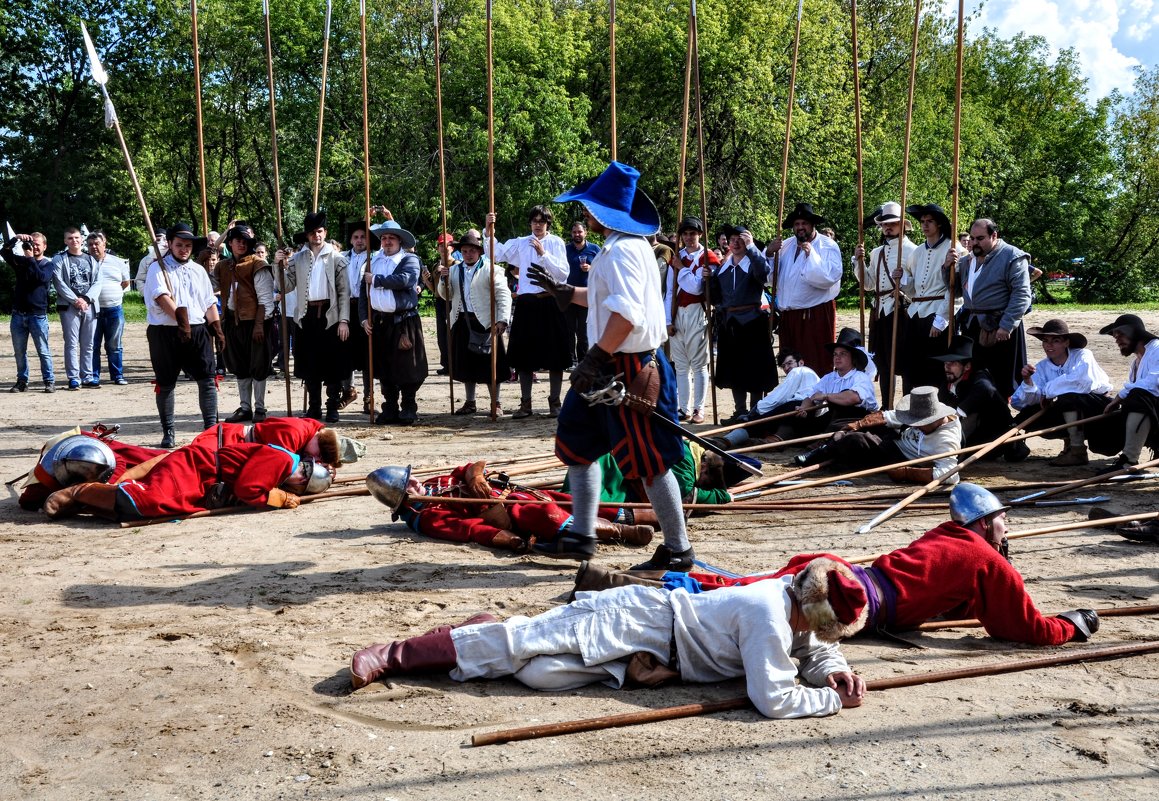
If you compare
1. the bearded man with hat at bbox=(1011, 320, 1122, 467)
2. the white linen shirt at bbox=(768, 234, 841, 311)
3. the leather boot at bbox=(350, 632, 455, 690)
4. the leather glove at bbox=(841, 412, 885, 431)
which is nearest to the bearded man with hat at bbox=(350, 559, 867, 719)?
the leather boot at bbox=(350, 632, 455, 690)

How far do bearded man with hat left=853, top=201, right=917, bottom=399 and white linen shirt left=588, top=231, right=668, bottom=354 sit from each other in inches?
207

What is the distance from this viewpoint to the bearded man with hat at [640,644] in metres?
4.04

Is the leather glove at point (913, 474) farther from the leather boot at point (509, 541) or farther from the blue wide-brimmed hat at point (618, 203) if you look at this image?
the blue wide-brimmed hat at point (618, 203)

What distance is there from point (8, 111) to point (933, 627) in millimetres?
35518

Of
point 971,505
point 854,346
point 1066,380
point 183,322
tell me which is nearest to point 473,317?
point 183,322

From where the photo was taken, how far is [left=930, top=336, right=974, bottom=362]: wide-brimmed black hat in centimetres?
909

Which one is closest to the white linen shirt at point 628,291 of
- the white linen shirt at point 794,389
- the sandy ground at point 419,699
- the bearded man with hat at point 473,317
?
the sandy ground at point 419,699

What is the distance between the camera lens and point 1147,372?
8.12 metres

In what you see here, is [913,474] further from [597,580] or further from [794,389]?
[597,580]

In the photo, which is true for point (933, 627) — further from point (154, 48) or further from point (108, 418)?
point (154, 48)

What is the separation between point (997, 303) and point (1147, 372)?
60.4 inches

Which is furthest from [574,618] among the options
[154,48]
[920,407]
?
[154,48]

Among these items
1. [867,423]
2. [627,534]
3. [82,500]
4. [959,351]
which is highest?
[959,351]

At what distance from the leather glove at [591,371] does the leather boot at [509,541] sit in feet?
3.80
